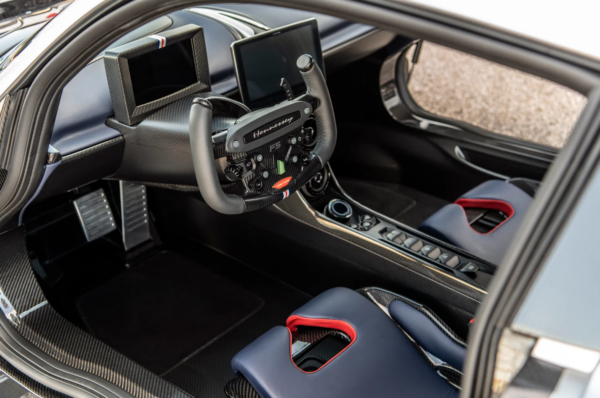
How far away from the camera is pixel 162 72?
156 cm

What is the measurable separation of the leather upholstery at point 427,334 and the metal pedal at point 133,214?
1185 mm

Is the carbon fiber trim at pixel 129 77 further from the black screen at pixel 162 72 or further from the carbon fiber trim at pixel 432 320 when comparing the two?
the carbon fiber trim at pixel 432 320

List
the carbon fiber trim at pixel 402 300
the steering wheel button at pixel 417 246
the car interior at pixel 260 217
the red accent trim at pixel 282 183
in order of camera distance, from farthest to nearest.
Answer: the steering wheel button at pixel 417 246
the red accent trim at pixel 282 183
the carbon fiber trim at pixel 402 300
the car interior at pixel 260 217

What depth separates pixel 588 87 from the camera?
584 mm

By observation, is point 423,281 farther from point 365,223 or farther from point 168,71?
point 168,71

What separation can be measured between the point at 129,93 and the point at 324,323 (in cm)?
80

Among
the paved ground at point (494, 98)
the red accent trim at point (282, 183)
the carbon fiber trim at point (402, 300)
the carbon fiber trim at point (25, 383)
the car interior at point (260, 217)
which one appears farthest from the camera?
the paved ground at point (494, 98)

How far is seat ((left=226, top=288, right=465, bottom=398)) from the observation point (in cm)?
126

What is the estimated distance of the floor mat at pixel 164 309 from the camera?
6.50ft

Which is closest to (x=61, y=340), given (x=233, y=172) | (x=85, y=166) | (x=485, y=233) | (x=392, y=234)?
(x=85, y=166)

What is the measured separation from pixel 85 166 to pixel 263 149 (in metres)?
0.52

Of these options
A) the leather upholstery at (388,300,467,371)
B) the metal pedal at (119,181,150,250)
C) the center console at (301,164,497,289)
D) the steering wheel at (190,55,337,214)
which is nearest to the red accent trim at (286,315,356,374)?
the leather upholstery at (388,300,467,371)

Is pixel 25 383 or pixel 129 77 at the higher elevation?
pixel 129 77

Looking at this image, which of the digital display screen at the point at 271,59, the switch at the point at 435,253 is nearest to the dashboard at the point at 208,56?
the digital display screen at the point at 271,59
